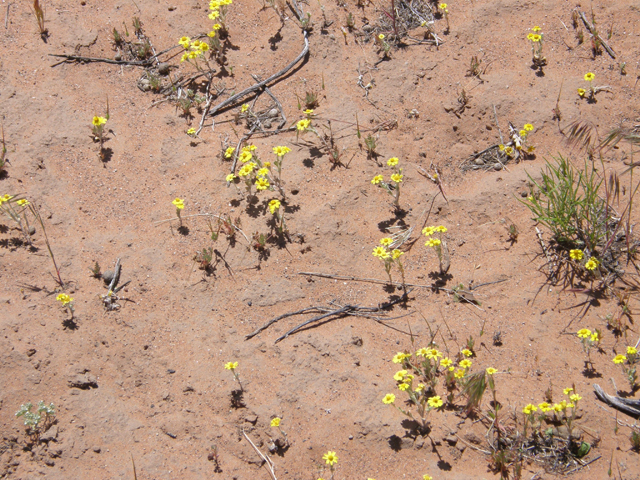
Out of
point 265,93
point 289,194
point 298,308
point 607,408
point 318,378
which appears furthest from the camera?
point 265,93

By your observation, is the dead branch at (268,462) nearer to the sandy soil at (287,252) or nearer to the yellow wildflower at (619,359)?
the sandy soil at (287,252)

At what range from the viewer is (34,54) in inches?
216

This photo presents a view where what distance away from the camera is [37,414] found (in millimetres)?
3621

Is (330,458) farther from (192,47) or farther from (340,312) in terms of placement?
(192,47)

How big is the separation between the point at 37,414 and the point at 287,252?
7.12 ft

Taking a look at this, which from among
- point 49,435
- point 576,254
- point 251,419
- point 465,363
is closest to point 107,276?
point 49,435

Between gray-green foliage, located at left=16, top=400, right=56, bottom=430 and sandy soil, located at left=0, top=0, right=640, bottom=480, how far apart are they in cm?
7

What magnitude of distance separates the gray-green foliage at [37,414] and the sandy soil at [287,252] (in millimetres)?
67

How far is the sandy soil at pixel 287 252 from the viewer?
3578mm

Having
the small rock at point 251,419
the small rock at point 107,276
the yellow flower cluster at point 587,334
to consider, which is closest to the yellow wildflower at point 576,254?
the yellow flower cluster at point 587,334

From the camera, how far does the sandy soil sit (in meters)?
3.58

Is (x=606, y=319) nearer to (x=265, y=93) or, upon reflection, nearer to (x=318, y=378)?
(x=318, y=378)

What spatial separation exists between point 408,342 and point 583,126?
2630 mm

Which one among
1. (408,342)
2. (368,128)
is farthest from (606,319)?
(368,128)
